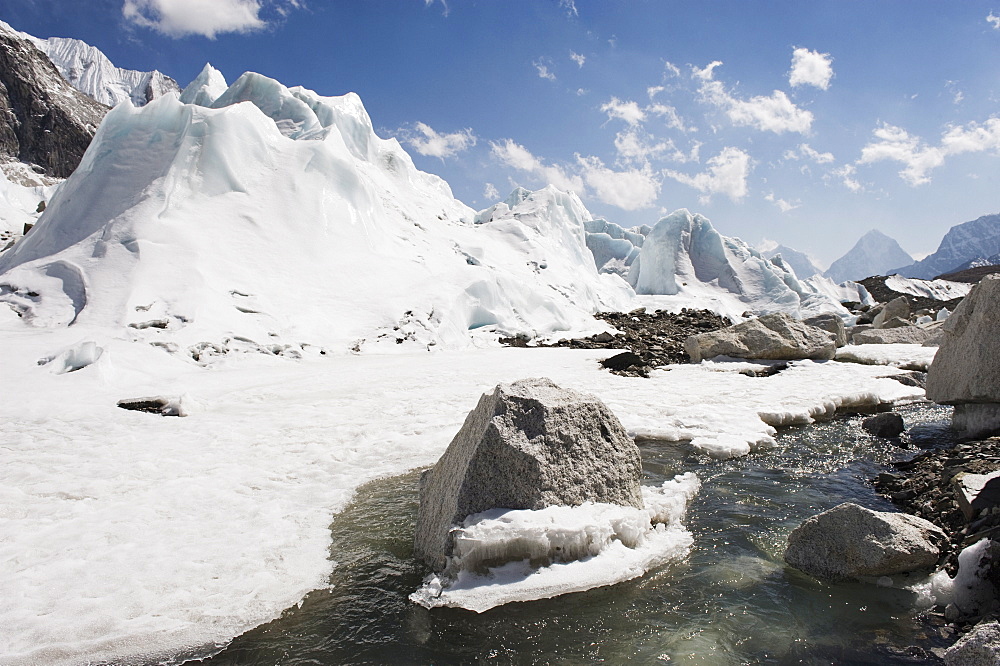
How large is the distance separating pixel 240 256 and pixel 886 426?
659 inches

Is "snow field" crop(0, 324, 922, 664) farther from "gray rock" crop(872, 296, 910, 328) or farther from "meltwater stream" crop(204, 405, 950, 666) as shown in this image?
"gray rock" crop(872, 296, 910, 328)

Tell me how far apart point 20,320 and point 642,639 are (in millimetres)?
15709

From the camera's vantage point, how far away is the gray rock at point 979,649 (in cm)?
237

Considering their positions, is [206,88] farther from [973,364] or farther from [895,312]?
[895,312]

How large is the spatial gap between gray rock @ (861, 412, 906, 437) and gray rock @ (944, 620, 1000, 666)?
575cm

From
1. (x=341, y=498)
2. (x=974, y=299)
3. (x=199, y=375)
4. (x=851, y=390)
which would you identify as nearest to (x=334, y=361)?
(x=199, y=375)

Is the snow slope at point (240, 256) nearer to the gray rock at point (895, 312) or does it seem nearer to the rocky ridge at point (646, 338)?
the rocky ridge at point (646, 338)

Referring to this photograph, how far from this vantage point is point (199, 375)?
32.8ft

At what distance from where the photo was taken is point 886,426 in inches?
293

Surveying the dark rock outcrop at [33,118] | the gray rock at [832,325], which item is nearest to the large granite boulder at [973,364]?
the gray rock at [832,325]

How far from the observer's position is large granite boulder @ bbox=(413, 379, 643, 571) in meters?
3.71

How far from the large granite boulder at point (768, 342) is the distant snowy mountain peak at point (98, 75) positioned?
10370cm

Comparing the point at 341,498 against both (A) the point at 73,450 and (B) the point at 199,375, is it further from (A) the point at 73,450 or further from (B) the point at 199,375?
(B) the point at 199,375

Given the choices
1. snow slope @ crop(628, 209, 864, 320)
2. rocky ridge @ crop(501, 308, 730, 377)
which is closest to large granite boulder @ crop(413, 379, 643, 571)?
rocky ridge @ crop(501, 308, 730, 377)
